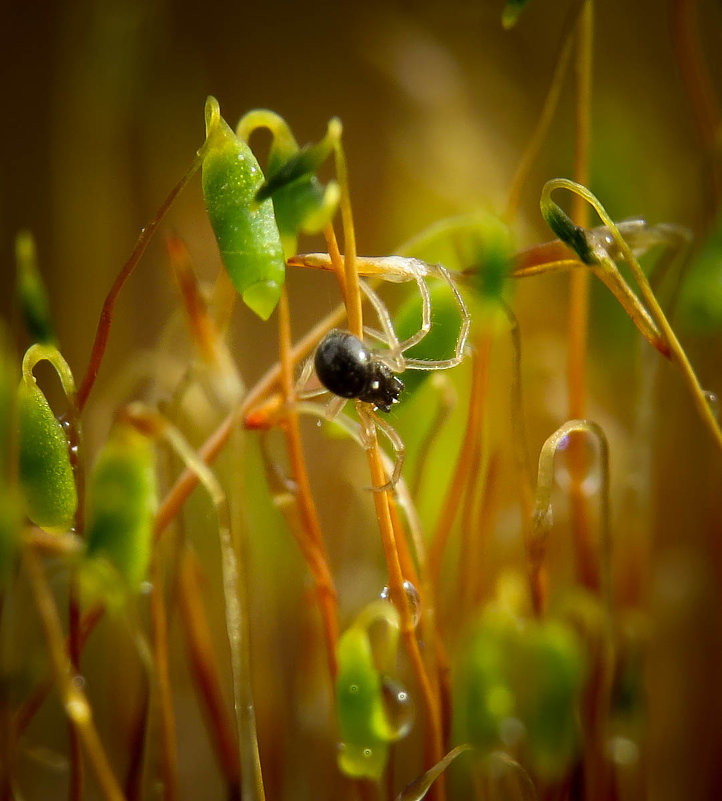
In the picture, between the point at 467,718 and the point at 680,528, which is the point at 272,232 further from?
the point at 680,528

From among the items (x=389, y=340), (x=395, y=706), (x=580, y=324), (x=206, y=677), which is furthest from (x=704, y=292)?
(x=206, y=677)

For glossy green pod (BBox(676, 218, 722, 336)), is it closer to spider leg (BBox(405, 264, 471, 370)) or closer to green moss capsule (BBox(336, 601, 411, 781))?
spider leg (BBox(405, 264, 471, 370))

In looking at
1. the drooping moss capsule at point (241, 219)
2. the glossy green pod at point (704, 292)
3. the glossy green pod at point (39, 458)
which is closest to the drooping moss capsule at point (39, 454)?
the glossy green pod at point (39, 458)

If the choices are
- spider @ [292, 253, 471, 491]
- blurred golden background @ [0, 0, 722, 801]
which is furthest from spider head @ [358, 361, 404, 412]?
blurred golden background @ [0, 0, 722, 801]

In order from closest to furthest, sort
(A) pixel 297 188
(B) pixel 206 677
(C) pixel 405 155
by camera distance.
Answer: (A) pixel 297 188
(B) pixel 206 677
(C) pixel 405 155

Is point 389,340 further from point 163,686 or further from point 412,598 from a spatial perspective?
point 163,686

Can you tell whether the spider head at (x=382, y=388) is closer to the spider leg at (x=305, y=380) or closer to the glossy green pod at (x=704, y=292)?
the spider leg at (x=305, y=380)

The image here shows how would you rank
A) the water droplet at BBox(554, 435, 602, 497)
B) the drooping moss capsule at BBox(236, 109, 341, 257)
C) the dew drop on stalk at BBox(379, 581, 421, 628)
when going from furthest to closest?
the water droplet at BBox(554, 435, 602, 497) → the dew drop on stalk at BBox(379, 581, 421, 628) → the drooping moss capsule at BBox(236, 109, 341, 257)
